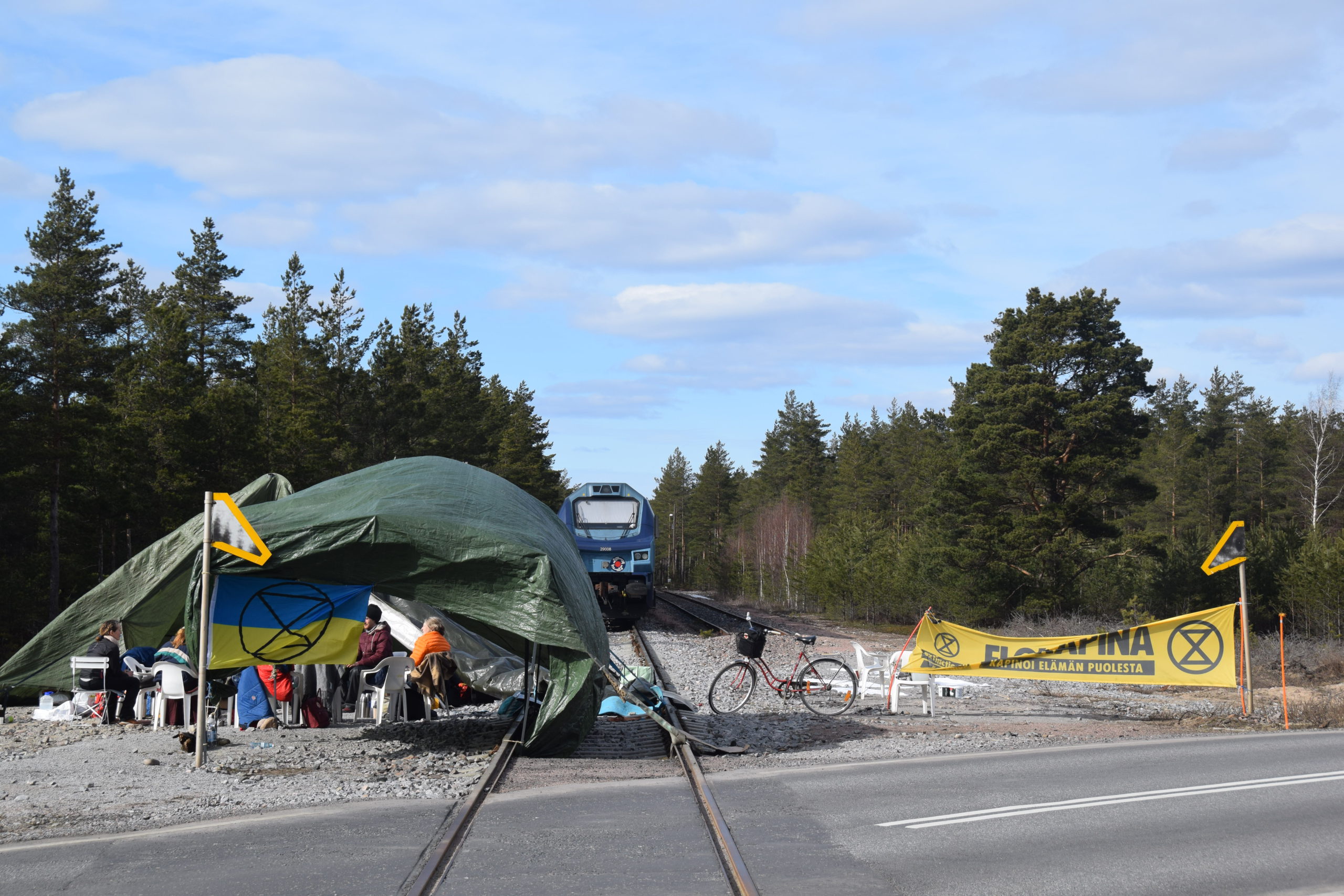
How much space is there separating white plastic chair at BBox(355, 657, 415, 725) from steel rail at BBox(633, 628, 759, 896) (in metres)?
3.12

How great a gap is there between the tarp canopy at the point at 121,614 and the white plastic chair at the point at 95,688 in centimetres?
89

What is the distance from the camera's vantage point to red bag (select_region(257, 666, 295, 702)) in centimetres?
1217

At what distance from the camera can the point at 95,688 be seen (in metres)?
12.5

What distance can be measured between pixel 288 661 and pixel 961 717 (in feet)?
26.3

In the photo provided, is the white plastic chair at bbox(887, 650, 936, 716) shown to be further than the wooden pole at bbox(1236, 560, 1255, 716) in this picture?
Yes

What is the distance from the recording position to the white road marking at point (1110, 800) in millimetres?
7547

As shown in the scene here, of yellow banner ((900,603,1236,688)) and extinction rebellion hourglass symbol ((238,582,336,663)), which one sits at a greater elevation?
extinction rebellion hourglass symbol ((238,582,336,663))

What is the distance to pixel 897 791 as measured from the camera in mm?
8656

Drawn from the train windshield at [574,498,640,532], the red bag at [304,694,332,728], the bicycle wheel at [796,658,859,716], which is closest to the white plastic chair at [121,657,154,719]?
the red bag at [304,694,332,728]

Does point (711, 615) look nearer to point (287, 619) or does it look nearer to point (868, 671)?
point (868, 671)

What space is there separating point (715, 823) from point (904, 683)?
7.37 meters

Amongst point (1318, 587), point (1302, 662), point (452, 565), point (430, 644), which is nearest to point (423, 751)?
point (430, 644)

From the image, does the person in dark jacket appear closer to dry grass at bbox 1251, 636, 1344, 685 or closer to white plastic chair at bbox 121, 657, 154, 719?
white plastic chair at bbox 121, 657, 154, 719

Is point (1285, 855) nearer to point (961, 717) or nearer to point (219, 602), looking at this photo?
point (961, 717)
